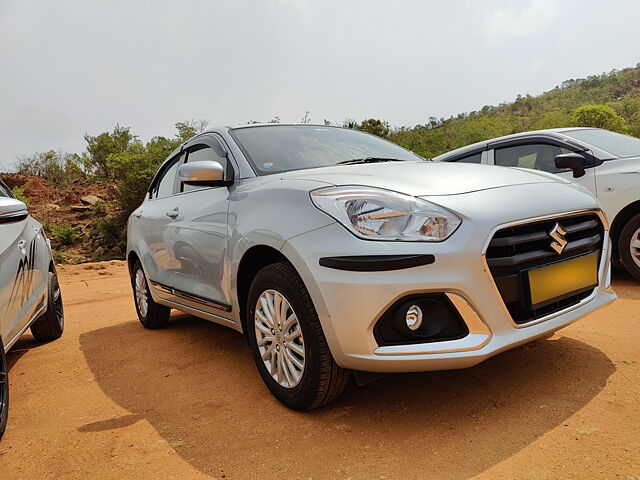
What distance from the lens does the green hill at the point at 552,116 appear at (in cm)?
3288

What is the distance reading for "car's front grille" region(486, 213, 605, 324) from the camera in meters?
2.29

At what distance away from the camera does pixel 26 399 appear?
133 inches

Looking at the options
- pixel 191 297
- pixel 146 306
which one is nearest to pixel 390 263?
pixel 191 297

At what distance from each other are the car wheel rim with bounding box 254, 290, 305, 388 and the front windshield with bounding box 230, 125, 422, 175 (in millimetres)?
863

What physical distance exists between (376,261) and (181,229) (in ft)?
6.69

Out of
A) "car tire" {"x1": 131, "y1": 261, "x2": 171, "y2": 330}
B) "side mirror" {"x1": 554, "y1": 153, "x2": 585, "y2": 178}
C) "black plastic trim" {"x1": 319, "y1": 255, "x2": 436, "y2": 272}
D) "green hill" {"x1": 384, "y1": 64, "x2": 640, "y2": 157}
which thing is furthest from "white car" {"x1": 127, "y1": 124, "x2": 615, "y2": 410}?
"green hill" {"x1": 384, "y1": 64, "x2": 640, "y2": 157}

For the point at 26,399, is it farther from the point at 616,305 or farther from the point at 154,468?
the point at 616,305

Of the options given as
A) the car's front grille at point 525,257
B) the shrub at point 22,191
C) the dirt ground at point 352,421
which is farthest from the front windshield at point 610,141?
the shrub at point 22,191

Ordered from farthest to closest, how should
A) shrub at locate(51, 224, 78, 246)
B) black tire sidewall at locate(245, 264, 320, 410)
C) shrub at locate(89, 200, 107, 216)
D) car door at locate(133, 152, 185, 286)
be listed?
shrub at locate(89, 200, 107, 216)
shrub at locate(51, 224, 78, 246)
car door at locate(133, 152, 185, 286)
black tire sidewall at locate(245, 264, 320, 410)

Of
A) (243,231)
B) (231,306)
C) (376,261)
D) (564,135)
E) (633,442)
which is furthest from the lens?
(564,135)

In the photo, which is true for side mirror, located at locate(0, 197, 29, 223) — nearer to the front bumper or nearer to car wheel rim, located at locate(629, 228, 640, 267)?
the front bumper

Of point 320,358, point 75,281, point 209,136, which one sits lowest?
point 75,281

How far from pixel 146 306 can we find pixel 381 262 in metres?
3.44

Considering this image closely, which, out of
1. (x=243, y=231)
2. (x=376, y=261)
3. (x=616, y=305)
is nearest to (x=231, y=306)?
(x=243, y=231)
